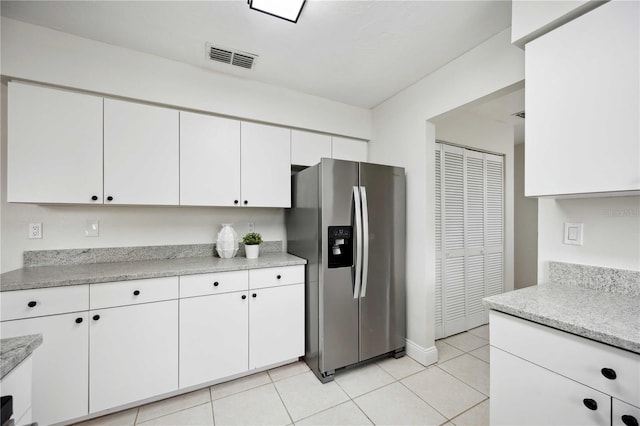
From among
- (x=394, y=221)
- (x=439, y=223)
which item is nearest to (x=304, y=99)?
(x=394, y=221)

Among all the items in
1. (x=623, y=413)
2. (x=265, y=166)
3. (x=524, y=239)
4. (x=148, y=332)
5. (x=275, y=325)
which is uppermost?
(x=265, y=166)

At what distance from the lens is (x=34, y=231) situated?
1.91m

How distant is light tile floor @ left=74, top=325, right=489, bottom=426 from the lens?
1.67m

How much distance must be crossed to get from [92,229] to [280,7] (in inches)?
84.1

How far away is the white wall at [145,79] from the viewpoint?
1.73 m

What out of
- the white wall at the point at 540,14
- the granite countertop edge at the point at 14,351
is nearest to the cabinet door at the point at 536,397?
the white wall at the point at 540,14

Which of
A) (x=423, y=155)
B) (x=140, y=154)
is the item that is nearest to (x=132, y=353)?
(x=140, y=154)

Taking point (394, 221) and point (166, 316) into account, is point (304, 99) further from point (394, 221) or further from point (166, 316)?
point (166, 316)

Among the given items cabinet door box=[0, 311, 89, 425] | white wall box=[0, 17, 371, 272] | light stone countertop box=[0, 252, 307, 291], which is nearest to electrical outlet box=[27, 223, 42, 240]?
white wall box=[0, 17, 371, 272]

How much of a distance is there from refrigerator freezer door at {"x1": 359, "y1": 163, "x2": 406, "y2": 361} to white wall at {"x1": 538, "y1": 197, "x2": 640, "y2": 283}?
1.04 m

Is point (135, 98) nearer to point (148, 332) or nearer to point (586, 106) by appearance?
point (148, 332)

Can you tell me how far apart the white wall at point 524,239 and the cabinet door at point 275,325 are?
369 cm

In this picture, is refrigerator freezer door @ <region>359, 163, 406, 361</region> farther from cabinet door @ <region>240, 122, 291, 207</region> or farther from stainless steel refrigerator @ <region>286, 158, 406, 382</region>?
cabinet door @ <region>240, 122, 291, 207</region>

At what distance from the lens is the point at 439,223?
109 inches
